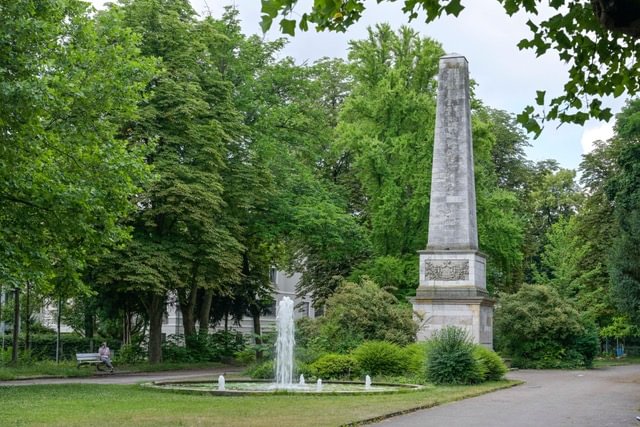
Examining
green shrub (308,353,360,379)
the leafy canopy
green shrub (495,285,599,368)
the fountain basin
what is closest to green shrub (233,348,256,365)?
green shrub (495,285,599,368)

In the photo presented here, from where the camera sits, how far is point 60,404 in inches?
647

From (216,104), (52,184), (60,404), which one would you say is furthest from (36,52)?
(216,104)

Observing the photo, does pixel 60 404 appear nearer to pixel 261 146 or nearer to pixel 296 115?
pixel 261 146

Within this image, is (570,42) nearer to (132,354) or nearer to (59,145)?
(59,145)

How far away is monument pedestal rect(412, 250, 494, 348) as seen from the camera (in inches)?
1112

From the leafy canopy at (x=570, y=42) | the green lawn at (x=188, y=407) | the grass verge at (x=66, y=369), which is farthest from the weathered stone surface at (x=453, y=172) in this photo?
the leafy canopy at (x=570, y=42)

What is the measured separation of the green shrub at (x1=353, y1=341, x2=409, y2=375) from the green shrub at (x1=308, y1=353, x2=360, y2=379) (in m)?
0.46

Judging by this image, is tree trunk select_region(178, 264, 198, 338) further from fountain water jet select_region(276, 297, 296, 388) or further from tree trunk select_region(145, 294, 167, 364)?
fountain water jet select_region(276, 297, 296, 388)

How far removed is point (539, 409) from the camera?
53.8 ft

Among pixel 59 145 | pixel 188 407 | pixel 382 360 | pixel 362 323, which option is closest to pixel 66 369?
A: pixel 362 323

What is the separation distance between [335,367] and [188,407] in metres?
8.74

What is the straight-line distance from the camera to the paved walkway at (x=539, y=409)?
13.8 meters

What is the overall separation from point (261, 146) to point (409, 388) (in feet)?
61.6

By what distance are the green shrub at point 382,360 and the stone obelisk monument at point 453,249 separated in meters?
3.41
